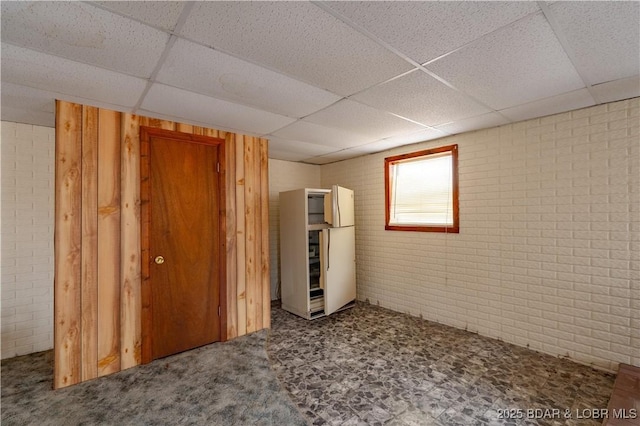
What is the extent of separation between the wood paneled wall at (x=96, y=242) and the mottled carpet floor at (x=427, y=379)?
1550 mm

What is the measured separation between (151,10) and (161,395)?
2726 millimetres

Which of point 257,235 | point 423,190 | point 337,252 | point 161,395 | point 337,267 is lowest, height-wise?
point 161,395

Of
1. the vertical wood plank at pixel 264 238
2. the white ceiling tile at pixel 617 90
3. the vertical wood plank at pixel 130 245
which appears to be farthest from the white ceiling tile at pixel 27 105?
the white ceiling tile at pixel 617 90

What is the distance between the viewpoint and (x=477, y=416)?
2.05 m

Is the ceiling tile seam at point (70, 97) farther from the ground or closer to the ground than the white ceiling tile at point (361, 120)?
closer to the ground

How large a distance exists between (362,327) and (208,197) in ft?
8.37

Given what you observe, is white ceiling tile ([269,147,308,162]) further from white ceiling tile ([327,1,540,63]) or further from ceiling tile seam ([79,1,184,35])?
white ceiling tile ([327,1,540,63])

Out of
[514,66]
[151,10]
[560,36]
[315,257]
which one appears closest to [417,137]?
[514,66]

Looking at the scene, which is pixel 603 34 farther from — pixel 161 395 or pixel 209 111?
pixel 161 395

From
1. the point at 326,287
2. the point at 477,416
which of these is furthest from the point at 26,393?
the point at 477,416

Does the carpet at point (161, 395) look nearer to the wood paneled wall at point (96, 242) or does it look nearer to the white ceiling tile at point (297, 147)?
the wood paneled wall at point (96, 242)

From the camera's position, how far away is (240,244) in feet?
11.6

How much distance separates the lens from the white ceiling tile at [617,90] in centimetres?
Result: 220

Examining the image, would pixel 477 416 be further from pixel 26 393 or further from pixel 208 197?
pixel 26 393
